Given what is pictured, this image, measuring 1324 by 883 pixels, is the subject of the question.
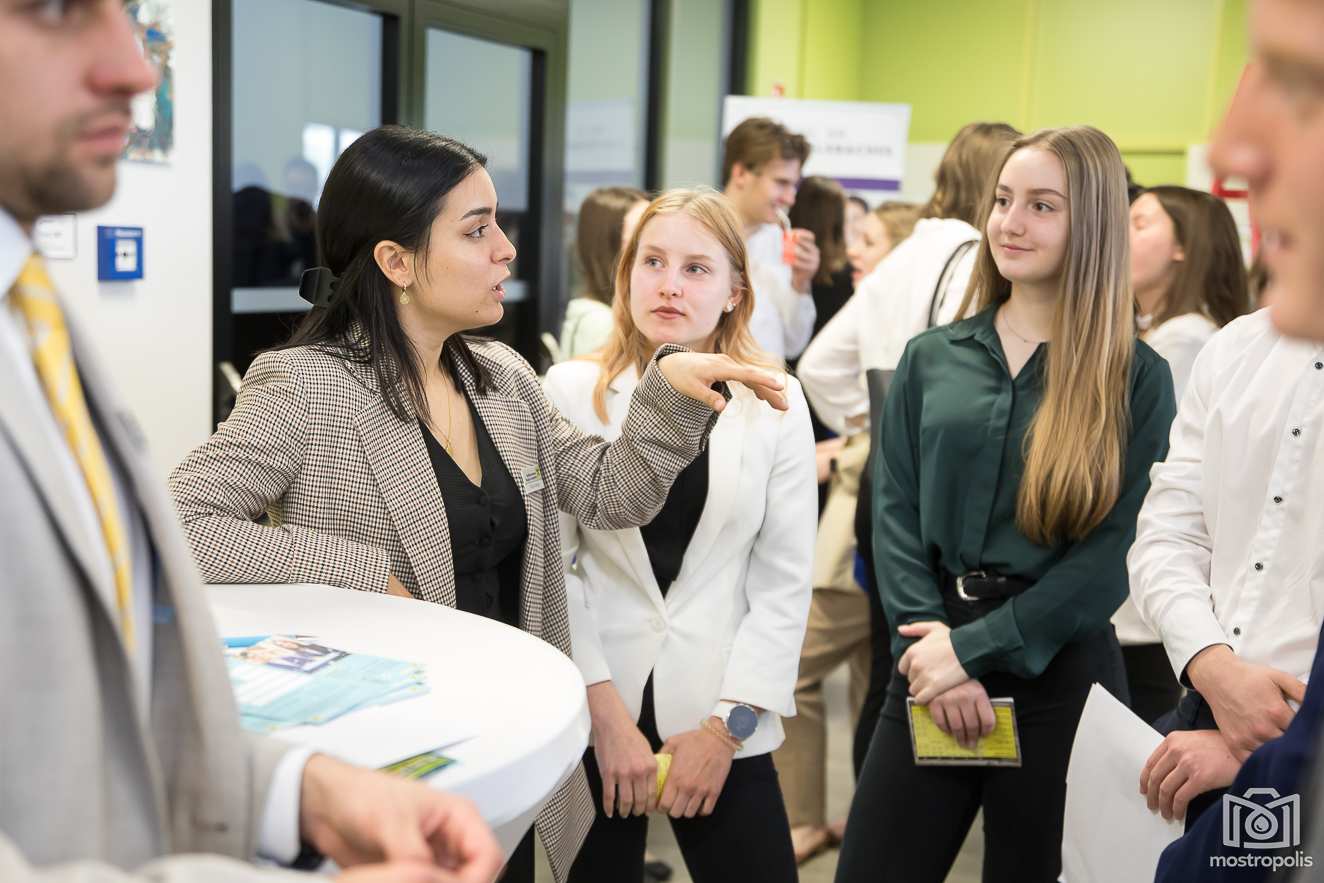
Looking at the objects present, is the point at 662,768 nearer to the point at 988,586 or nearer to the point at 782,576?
the point at 782,576

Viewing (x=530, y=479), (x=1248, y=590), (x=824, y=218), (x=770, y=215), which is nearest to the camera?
(x=1248, y=590)

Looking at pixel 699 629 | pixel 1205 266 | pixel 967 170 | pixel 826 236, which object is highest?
pixel 967 170

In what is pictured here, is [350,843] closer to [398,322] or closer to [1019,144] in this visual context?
[398,322]

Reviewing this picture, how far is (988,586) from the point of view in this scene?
2.11m

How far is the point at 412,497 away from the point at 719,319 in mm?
797

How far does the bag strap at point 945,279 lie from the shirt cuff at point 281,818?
2293mm

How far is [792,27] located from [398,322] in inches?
256

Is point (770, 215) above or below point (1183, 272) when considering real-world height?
above

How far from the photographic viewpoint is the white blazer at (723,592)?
2066mm

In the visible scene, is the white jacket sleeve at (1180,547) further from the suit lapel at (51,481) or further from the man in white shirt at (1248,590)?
the suit lapel at (51,481)

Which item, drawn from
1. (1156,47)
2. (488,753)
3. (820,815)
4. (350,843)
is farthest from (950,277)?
(1156,47)

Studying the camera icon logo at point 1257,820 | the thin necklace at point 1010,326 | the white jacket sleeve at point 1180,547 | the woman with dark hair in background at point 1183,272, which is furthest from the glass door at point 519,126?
the camera icon logo at point 1257,820

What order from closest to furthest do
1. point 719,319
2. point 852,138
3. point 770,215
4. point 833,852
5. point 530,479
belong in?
point 530,479, point 719,319, point 833,852, point 770,215, point 852,138

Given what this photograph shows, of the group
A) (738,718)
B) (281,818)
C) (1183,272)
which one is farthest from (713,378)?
(1183,272)
